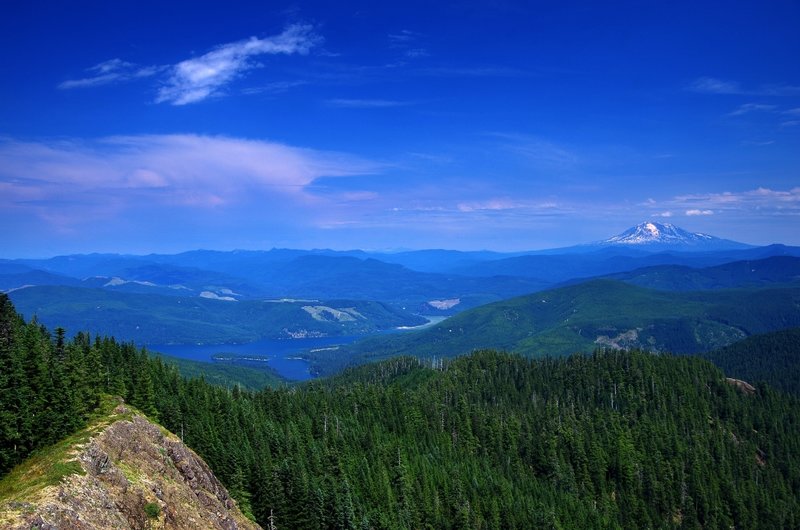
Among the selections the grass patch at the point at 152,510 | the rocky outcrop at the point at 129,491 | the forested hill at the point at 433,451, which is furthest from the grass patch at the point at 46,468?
the grass patch at the point at 152,510

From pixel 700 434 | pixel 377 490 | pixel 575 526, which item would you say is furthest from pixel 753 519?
pixel 377 490

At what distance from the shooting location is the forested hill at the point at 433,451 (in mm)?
77688

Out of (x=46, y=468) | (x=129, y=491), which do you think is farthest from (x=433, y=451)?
(x=46, y=468)

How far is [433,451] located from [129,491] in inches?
3831

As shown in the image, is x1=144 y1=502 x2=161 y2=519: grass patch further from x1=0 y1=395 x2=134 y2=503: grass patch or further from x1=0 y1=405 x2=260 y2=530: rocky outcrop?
x1=0 y1=395 x2=134 y2=503: grass patch

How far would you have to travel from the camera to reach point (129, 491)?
164 feet

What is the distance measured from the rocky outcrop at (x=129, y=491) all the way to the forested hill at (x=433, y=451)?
6457 millimetres

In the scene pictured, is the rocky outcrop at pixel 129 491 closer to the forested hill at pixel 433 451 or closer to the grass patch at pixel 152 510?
the grass patch at pixel 152 510

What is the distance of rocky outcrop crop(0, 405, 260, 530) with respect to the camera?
40.3 meters

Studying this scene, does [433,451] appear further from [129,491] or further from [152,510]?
[129,491]

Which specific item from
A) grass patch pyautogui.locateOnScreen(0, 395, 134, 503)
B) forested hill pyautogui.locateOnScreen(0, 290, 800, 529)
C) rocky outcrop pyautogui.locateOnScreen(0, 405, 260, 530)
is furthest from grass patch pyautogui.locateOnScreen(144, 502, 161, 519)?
forested hill pyautogui.locateOnScreen(0, 290, 800, 529)

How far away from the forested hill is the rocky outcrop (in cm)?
646

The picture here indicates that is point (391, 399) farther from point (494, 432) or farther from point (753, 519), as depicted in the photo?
point (753, 519)

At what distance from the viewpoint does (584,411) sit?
19188cm
